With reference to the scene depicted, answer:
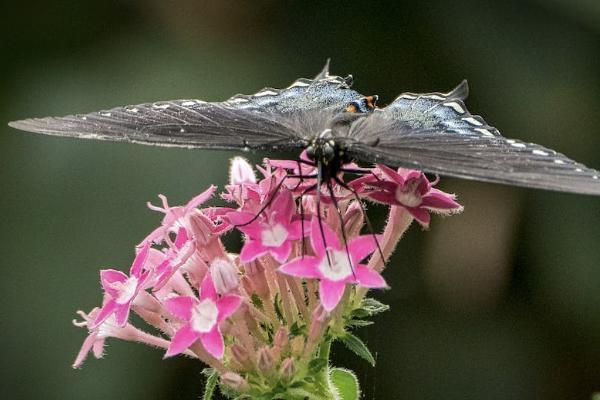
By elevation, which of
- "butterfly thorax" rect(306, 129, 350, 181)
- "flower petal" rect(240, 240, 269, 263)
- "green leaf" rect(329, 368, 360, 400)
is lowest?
"green leaf" rect(329, 368, 360, 400)

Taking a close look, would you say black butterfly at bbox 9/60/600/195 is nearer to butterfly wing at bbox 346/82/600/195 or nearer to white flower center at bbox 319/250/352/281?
butterfly wing at bbox 346/82/600/195

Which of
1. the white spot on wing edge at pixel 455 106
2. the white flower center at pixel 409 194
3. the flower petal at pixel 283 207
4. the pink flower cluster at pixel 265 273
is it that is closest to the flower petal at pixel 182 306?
the pink flower cluster at pixel 265 273

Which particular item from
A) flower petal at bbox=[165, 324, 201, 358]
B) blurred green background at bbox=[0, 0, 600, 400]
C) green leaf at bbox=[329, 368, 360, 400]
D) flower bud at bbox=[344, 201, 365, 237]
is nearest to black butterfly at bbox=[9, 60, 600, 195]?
flower bud at bbox=[344, 201, 365, 237]

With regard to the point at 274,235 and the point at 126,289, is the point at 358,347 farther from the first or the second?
the point at 126,289

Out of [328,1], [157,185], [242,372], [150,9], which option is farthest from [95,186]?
[242,372]

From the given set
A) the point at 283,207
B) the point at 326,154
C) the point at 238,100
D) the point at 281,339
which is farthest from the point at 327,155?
the point at 238,100

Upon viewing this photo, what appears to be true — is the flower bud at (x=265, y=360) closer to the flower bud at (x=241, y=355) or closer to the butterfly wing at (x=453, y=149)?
the flower bud at (x=241, y=355)
